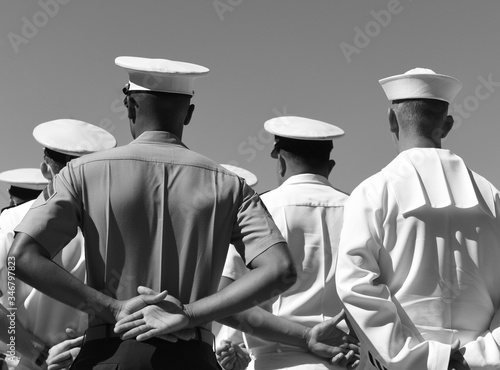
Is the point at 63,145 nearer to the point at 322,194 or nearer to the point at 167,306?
the point at 322,194

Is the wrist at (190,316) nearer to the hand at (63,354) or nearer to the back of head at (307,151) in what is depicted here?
the hand at (63,354)

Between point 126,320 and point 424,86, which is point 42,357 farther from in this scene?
point 424,86

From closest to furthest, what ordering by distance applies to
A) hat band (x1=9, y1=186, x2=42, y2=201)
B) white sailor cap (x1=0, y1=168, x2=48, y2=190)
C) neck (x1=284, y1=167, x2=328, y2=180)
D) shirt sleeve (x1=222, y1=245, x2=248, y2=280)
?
shirt sleeve (x1=222, y1=245, x2=248, y2=280), neck (x1=284, y1=167, x2=328, y2=180), white sailor cap (x1=0, y1=168, x2=48, y2=190), hat band (x1=9, y1=186, x2=42, y2=201)

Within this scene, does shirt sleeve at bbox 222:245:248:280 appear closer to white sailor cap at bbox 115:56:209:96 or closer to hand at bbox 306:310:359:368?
hand at bbox 306:310:359:368

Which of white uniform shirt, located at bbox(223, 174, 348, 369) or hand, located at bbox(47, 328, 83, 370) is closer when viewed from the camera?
hand, located at bbox(47, 328, 83, 370)

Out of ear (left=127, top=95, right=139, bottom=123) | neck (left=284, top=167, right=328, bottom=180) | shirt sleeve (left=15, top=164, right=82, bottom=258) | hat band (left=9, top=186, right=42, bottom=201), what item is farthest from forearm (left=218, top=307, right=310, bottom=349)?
hat band (left=9, top=186, right=42, bottom=201)

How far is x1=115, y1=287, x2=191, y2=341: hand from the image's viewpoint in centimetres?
367

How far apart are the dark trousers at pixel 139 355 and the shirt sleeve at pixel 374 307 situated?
90cm

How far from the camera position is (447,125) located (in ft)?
16.1

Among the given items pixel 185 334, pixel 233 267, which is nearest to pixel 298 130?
pixel 233 267

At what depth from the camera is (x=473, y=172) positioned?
4910 millimetres

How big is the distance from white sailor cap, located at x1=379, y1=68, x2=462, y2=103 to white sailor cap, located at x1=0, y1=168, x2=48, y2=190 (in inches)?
137

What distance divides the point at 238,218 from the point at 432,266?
106cm

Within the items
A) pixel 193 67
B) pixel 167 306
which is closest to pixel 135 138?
pixel 193 67
